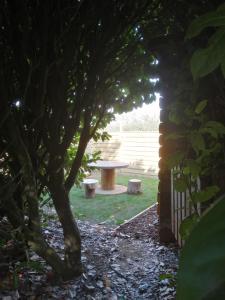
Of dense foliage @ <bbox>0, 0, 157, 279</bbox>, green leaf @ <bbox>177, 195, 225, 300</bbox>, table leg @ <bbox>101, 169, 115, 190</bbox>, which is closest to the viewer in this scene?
green leaf @ <bbox>177, 195, 225, 300</bbox>

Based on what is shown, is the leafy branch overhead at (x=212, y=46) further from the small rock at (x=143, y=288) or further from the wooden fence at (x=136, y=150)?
the wooden fence at (x=136, y=150)

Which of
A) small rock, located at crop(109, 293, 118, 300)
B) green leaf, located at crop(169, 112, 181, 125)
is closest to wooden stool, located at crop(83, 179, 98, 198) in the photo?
small rock, located at crop(109, 293, 118, 300)

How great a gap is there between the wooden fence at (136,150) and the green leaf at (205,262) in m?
9.58

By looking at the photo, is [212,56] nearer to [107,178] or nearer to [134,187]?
[134,187]

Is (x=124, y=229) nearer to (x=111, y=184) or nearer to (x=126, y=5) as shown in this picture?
(x=126, y=5)

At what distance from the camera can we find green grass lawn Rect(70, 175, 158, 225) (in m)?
4.77

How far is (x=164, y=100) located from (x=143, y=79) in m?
0.36

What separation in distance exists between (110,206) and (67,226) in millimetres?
3587

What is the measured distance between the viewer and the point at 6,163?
6.99 ft

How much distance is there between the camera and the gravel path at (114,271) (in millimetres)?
1944

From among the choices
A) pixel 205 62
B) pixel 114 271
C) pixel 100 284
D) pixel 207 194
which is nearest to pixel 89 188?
pixel 114 271

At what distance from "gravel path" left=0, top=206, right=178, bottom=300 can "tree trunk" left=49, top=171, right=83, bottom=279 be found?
0.09 metres

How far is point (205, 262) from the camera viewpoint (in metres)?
0.19

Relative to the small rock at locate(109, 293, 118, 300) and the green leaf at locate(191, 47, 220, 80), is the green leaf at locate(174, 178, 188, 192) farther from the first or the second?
the small rock at locate(109, 293, 118, 300)
